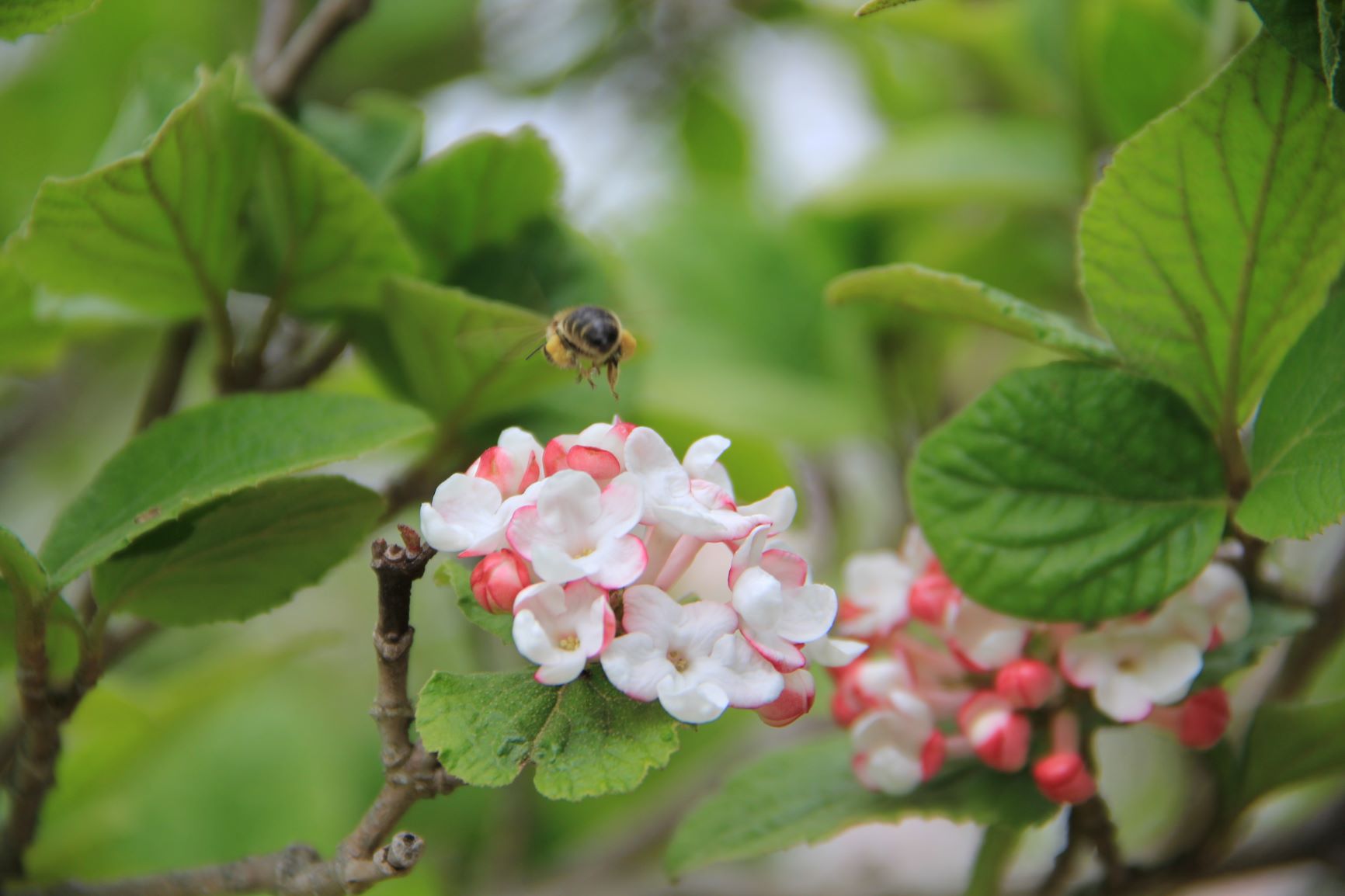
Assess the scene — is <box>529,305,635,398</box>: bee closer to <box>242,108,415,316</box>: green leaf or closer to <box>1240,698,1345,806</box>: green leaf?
<box>242,108,415,316</box>: green leaf

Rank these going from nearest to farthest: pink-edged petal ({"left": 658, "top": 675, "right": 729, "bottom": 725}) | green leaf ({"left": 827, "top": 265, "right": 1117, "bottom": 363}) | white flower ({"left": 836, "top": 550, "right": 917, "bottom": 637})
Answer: pink-edged petal ({"left": 658, "top": 675, "right": 729, "bottom": 725})
green leaf ({"left": 827, "top": 265, "right": 1117, "bottom": 363})
white flower ({"left": 836, "top": 550, "right": 917, "bottom": 637})

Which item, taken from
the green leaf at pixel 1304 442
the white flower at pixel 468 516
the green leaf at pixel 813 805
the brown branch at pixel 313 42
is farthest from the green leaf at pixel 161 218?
the green leaf at pixel 1304 442

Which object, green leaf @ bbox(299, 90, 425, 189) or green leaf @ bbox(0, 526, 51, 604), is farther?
green leaf @ bbox(299, 90, 425, 189)

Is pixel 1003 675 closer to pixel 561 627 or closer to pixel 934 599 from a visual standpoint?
pixel 934 599

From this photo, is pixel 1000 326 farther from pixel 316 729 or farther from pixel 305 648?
pixel 316 729

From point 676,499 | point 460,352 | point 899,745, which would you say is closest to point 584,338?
point 460,352

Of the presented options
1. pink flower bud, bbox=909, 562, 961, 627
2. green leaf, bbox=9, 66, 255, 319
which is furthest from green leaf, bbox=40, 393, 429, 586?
pink flower bud, bbox=909, 562, 961, 627

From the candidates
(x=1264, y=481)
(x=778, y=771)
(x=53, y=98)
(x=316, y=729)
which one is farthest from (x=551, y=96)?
(x=1264, y=481)

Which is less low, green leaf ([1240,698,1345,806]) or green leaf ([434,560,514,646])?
green leaf ([434,560,514,646])
